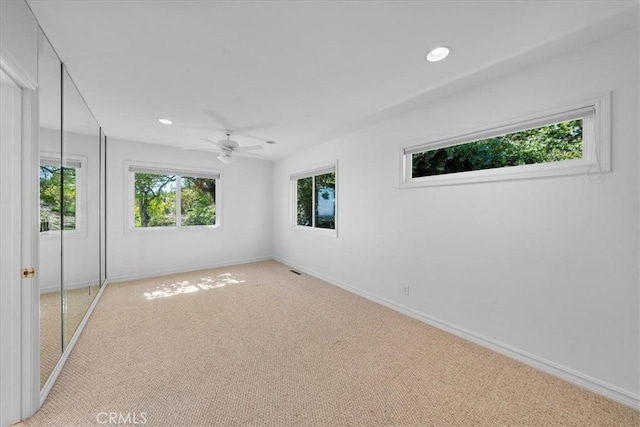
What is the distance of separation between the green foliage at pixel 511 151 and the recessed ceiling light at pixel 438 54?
940mm

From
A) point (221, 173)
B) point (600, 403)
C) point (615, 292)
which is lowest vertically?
point (600, 403)

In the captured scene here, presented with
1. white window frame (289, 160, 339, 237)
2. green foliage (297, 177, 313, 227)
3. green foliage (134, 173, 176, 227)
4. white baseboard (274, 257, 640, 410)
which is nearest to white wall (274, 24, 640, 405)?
white baseboard (274, 257, 640, 410)

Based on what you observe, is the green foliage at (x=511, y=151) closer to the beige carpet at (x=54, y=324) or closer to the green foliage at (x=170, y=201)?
the beige carpet at (x=54, y=324)

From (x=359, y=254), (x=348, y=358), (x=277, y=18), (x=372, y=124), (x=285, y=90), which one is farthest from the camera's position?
(x=359, y=254)

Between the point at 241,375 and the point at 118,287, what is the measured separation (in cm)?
322

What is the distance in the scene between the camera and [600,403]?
64.2 inches

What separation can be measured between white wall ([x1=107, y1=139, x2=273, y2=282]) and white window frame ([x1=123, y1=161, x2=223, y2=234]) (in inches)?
1.4

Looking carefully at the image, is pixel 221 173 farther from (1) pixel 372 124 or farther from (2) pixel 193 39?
(2) pixel 193 39

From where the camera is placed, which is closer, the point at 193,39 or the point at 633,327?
the point at 633,327

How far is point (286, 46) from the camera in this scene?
5.89ft

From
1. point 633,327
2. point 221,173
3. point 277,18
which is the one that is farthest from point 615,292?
point 221,173

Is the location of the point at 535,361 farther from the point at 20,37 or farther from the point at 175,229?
the point at 175,229

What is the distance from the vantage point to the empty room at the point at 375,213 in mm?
1494

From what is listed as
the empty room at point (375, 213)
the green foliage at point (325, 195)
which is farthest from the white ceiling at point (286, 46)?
the green foliage at point (325, 195)
